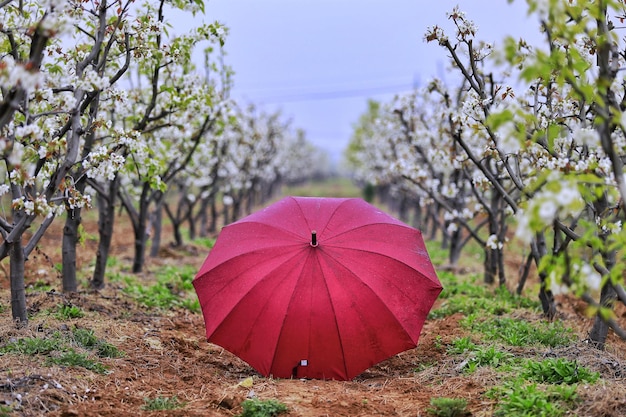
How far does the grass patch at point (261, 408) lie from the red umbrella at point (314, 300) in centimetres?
58

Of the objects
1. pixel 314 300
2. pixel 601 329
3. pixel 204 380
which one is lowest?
pixel 204 380

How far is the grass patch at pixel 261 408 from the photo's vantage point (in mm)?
4656

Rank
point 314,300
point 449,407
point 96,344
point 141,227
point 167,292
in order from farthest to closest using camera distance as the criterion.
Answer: point 141,227 → point 167,292 → point 96,344 → point 314,300 → point 449,407

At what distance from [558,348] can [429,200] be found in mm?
6325

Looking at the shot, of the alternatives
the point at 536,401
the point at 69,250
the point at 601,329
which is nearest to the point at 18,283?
the point at 69,250

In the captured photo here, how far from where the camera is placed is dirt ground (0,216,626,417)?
4.62 meters

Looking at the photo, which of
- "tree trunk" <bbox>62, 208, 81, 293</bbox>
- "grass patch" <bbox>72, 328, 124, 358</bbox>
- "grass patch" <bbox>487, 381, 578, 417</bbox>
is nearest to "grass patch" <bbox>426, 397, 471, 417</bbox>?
"grass patch" <bbox>487, 381, 578, 417</bbox>

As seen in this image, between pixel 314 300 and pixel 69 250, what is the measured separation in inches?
160

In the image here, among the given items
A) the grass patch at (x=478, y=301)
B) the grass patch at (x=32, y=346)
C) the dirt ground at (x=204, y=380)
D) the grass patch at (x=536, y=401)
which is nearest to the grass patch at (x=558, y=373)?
the dirt ground at (x=204, y=380)

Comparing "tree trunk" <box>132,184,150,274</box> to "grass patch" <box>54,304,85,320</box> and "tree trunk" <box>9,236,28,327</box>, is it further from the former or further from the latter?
"tree trunk" <box>9,236,28,327</box>

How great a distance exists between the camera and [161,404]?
477cm

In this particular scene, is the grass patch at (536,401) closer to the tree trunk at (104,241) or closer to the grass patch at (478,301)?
the grass patch at (478,301)

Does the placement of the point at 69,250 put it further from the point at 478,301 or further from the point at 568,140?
the point at 568,140

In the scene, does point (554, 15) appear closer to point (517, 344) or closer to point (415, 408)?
point (415, 408)
